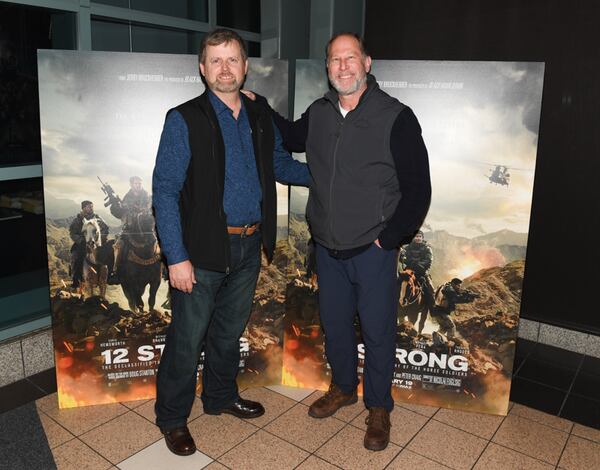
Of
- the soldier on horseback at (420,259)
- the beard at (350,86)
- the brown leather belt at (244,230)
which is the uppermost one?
the beard at (350,86)

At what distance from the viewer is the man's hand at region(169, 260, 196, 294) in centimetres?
204

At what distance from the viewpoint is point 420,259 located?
2516mm

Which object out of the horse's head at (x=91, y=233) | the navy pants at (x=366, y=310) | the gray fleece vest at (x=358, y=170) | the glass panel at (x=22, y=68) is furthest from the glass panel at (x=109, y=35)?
the navy pants at (x=366, y=310)

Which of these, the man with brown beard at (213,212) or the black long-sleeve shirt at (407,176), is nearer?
the man with brown beard at (213,212)

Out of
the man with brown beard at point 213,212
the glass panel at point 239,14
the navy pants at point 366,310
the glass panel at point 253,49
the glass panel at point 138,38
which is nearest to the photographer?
the man with brown beard at point 213,212

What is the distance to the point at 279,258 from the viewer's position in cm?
261

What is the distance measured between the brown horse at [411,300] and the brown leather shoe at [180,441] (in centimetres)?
110

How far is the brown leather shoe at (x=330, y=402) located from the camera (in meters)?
2.54

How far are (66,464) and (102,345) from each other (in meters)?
0.53

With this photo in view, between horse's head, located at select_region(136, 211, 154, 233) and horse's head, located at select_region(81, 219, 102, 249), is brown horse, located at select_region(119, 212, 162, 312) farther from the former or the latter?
horse's head, located at select_region(81, 219, 102, 249)

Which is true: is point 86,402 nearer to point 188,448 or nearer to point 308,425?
point 188,448

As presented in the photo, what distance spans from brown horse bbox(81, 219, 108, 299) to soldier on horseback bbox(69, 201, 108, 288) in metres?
0.01

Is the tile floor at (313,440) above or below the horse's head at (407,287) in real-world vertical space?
below

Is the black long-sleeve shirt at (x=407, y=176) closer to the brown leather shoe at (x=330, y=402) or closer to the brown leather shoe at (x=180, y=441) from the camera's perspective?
the brown leather shoe at (x=330, y=402)
